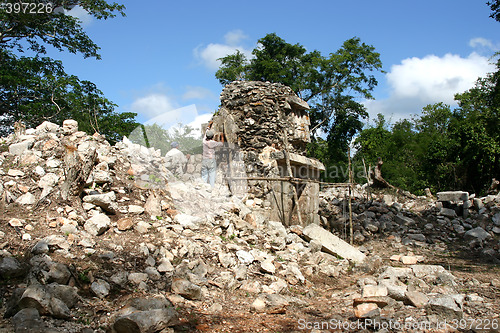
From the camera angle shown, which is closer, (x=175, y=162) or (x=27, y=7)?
(x=175, y=162)

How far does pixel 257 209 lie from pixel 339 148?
1205cm

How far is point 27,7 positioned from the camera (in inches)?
493

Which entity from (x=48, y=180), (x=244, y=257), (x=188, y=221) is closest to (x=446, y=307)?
(x=244, y=257)

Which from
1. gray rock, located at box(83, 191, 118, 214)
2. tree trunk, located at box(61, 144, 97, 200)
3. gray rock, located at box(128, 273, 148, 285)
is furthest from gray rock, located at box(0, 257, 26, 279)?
gray rock, located at box(83, 191, 118, 214)

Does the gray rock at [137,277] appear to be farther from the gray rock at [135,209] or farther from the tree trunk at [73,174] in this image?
the tree trunk at [73,174]

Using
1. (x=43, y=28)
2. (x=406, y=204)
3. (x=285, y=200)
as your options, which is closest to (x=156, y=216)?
(x=285, y=200)

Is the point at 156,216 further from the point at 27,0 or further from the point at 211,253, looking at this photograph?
the point at 27,0

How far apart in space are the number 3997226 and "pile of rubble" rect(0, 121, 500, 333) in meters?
7.09

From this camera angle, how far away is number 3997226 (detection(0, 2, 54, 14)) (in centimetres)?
1234

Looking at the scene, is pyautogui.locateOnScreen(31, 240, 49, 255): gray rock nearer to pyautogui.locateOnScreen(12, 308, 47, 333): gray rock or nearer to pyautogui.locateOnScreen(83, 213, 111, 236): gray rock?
pyautogui.locateOnScreen(83, 213, 111, 236): gray rock

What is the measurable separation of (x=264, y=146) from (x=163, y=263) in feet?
14.7

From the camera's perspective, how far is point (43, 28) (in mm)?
13148

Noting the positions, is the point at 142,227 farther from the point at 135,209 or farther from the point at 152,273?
the point at 152,273

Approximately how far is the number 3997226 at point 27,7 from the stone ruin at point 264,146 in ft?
27.1
